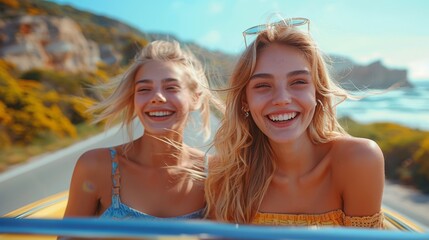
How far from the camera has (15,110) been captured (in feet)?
36.4

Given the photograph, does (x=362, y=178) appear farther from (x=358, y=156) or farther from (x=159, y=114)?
(x=159, y=114)

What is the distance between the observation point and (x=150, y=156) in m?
2.38

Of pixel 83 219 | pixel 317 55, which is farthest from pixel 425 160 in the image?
pixel 83 219

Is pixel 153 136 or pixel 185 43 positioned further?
pixel 185 43

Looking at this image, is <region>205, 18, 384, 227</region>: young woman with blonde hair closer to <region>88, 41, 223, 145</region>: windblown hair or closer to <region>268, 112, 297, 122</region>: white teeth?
<region>268, 112, 297, 122</region>: white teeth

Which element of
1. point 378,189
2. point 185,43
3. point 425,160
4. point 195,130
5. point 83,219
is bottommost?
point 83,219

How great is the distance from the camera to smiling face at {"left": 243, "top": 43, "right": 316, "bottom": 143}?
1.79 meters

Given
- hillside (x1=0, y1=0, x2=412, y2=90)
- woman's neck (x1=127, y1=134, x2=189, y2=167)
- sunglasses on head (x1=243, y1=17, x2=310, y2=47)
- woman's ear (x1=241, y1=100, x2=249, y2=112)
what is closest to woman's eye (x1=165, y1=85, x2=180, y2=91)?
woman's neck (x1=127, y1=134, x2=189, y2=167)

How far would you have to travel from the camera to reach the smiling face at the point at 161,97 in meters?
2.22

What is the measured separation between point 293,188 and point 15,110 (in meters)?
10.5

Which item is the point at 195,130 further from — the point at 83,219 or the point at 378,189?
the point at 83,219

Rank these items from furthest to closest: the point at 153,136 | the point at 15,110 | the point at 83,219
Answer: the point at 15,110 → the point at 153,136 → the point at 83,219

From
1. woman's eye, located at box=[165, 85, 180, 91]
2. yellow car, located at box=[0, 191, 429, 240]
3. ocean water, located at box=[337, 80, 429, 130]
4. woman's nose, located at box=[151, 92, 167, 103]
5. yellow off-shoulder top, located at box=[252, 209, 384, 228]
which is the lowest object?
yellow car, located at box=[0, 191, 429, 240]

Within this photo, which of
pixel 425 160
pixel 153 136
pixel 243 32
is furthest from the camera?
pixel 425 160
